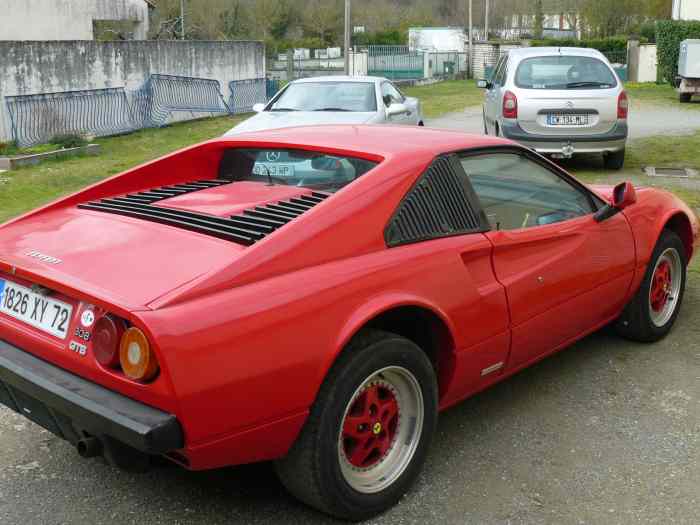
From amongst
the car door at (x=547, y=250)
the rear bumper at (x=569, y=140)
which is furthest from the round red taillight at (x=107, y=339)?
the rear bumper at (x=569, y=140)

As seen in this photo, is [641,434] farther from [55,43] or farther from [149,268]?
[55,43]

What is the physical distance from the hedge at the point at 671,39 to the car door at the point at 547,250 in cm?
2677

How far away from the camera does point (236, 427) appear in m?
2.79

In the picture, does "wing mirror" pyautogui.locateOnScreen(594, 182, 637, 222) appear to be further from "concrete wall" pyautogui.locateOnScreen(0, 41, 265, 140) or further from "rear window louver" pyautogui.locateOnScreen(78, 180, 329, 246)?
"concrete wall" pyautogui.locateOnScreen(0, 41, 265, 140)

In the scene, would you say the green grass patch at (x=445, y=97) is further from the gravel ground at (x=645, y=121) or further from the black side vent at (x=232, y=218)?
the black side vent at (x=232, y=218)

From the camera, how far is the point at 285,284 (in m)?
2.97

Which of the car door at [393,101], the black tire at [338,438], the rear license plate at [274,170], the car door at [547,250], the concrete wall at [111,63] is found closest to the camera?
the black tire at [338,438]

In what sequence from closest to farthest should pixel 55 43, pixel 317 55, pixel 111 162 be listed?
pixel 111 162 → pixel 55 43 → pixel 317 55

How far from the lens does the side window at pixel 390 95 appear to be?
11.8 m

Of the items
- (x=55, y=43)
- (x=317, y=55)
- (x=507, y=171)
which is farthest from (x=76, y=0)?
(x=317, y=55)

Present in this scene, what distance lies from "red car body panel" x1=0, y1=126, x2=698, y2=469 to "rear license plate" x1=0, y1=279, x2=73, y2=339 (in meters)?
0.04

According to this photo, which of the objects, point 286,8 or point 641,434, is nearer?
→ point 641,434

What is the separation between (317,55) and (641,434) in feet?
188

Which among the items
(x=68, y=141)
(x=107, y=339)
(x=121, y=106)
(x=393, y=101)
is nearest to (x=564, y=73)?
(x=393, y=101)
